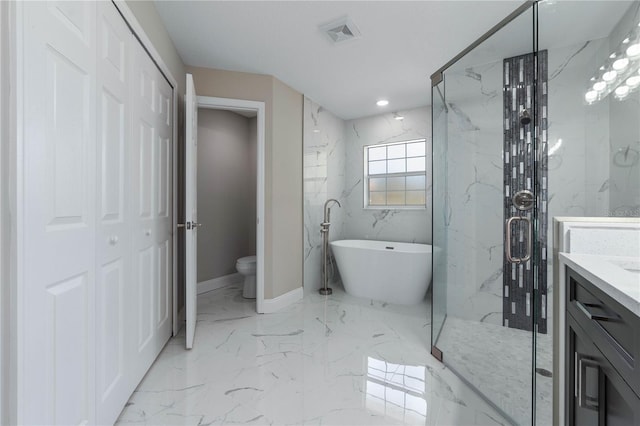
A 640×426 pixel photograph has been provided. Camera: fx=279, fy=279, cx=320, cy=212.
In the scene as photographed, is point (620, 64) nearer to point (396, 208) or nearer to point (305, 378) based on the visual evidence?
point (305, 378)

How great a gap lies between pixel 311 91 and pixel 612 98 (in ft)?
8.51

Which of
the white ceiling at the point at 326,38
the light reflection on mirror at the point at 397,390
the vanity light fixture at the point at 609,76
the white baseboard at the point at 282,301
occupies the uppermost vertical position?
the white ceiling at the point at 326,38

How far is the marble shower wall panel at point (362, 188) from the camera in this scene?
12.2ft

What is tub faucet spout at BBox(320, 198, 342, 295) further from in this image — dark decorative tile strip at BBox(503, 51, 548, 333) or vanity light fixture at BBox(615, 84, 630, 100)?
vanity light fixture at BBox(615, 84, 630, 100)

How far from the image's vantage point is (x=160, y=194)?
6.44 feet

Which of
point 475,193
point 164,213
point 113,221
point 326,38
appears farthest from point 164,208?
point 475,193

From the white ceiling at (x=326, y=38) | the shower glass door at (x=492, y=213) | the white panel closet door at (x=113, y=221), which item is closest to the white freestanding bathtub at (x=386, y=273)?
the shower glass door at (x=492, y=213)

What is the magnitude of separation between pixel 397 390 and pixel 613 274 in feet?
4.16

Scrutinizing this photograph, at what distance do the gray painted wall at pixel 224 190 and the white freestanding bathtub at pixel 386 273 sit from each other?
4.86 ft

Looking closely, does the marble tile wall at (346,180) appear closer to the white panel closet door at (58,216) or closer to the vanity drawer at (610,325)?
the white panel closet door at (58,216)

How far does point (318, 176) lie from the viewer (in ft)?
12.0

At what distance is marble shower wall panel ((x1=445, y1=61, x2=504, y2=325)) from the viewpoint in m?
1.84

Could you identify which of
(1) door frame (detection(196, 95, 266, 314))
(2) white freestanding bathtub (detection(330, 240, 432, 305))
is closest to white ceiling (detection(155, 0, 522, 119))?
(1) door frame (detection(196, 95, 266, 314))

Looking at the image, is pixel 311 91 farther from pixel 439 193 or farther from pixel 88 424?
pixel 88 424
